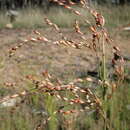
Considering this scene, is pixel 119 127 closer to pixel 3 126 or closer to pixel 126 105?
pixel 126 105

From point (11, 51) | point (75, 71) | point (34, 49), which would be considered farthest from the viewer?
point (34, 49)

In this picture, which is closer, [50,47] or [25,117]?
[25,117]

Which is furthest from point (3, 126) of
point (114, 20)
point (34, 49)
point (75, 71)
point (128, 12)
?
point (128, 12)

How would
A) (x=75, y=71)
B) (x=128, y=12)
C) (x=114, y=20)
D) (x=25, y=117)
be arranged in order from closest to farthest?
(x=25, y=117)
(x=75, y=71)
(x=114, y=20)
(x=128, y=12)

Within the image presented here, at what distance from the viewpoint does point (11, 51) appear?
1526 millimetres

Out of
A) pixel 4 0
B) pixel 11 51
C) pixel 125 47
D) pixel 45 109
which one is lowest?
pixel 4 0

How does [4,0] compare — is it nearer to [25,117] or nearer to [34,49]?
[34,49]

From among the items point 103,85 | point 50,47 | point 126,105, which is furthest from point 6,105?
point 50,47

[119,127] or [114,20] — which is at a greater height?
[119,127]

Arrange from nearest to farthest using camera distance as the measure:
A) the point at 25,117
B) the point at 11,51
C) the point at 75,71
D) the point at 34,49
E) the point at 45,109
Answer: the point at 11,51
the point at 25,117
the point at 45,109
the point at 75,71
the point at 34,49

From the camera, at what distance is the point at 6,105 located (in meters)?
3.92

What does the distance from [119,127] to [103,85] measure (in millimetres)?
1512

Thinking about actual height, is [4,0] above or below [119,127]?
below

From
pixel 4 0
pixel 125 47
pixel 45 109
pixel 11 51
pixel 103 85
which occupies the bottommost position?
pixel 4 0
